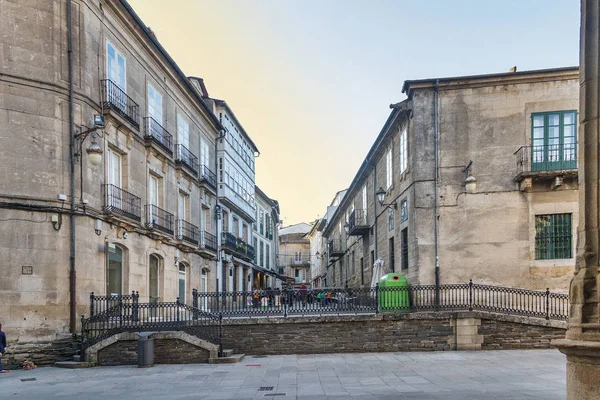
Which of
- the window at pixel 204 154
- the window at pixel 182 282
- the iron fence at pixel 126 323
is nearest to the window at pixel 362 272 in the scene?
the window at pixel 204 154

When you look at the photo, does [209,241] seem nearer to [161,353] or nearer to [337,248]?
[161,353]

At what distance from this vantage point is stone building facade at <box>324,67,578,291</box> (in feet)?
53.8

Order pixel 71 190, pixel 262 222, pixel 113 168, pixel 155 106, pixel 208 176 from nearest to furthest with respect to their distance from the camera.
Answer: pixel 71 190 < pixel 113 168 < pixel 155 106 < pixel 208 176 < pixel 262 222

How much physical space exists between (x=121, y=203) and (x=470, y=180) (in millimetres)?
11784

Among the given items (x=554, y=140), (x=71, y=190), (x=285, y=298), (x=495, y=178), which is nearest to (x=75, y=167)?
(x=71, y=190)

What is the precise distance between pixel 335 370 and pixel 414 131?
9.61 meters

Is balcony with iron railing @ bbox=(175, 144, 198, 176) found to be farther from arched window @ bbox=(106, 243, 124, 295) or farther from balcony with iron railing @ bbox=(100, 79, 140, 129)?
arched window @ bbox=(106, 243, 124, 295)

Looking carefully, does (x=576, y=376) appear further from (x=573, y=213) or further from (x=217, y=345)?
(x=573, y=213)

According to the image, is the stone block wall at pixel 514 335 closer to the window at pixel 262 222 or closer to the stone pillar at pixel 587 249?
the stone pillar at pixel 587 249

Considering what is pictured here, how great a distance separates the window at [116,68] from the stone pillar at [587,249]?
47.3 feet

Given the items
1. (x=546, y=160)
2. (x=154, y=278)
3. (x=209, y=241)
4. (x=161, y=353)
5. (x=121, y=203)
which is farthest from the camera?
(x=209, y=241)

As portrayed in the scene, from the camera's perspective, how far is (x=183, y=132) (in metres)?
22.8

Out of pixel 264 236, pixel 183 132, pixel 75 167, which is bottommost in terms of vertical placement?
pixel 264 236

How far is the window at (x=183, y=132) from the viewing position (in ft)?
72.7
